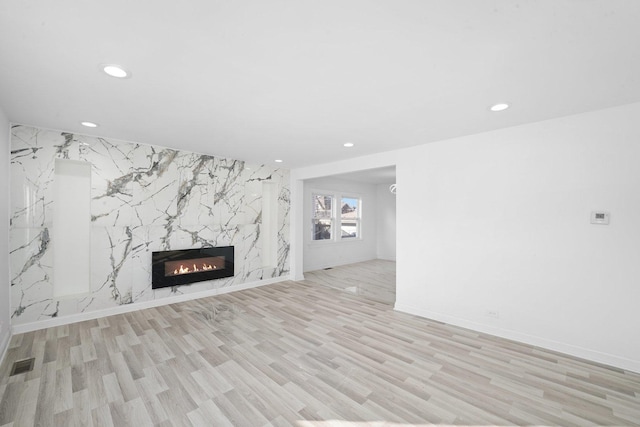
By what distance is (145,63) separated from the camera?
1922 mm

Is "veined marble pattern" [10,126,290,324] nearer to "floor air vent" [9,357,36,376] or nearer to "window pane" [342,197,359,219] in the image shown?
"floor air vent" [9,357,36,376]

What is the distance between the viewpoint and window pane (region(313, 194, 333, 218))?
24.7ft

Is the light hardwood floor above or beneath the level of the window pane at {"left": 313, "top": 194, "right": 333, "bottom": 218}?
beneath

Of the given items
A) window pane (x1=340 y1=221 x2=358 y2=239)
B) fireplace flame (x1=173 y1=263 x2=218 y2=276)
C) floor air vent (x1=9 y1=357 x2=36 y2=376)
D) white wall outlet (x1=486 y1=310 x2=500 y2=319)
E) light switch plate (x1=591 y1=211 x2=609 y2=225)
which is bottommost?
floor air vent (x1=9 y1=357 x2=36 y2=376)

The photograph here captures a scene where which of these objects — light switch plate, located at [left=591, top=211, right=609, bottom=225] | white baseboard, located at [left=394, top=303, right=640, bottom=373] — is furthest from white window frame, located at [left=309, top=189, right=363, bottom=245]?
light switch plate, located at [left=591, top=211, right=609, bottom=225]

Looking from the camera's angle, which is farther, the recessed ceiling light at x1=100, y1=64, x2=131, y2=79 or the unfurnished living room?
the recessed ceiling light at x1=100, y1=64, x2=131, y2=79

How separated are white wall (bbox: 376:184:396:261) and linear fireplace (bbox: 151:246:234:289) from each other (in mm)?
5563

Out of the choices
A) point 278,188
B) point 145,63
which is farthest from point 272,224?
point 145,63

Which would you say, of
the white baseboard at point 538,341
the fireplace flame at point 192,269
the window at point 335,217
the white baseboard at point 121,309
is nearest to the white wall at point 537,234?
the white baseboard at point 538,341

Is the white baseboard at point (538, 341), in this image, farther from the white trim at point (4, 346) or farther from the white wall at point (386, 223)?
the white wall at point (386, 223)

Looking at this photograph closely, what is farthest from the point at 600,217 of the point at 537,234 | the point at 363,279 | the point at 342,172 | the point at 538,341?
the point at 363,279

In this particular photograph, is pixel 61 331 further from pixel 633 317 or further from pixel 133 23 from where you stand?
pixel 633 317

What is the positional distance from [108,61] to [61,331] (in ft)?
11.3

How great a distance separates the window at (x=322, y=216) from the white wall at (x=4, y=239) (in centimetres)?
561
